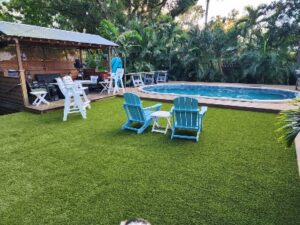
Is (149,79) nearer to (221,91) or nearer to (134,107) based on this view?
(221,91)

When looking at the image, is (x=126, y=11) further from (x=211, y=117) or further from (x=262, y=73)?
(x=211, y=117)

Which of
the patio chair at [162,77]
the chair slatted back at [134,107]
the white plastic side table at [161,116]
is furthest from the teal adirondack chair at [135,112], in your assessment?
the patio chair at [162,77]

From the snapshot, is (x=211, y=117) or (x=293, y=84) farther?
(x=293, y=84)

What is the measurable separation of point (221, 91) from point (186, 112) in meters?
8.75

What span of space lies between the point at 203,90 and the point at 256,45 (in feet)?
14.6

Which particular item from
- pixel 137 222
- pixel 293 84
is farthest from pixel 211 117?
pixel 293 84

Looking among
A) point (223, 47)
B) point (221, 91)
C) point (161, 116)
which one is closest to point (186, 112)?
point (161, 116)

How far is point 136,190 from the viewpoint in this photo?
306cm

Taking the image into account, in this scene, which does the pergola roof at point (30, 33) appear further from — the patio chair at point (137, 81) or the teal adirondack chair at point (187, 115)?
the teal adirondack chair at point (187, 115)

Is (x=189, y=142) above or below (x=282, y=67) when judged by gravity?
below

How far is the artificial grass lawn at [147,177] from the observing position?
8.51ft

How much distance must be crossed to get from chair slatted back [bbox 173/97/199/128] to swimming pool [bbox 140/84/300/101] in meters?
5.97

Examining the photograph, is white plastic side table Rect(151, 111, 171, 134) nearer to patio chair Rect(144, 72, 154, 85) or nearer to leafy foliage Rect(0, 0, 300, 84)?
leafy foliage Rect(0, 0, 300, 84)

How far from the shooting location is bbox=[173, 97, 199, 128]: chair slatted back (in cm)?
470
